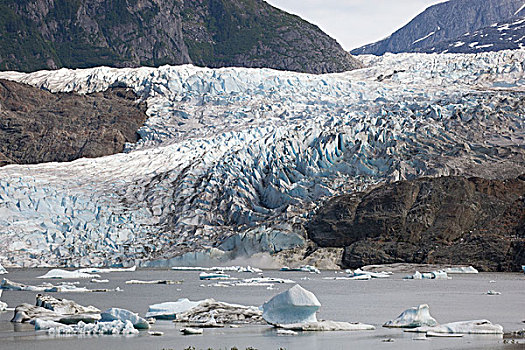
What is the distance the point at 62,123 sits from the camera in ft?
170

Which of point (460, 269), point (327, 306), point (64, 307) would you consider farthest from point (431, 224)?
point (64, 307)

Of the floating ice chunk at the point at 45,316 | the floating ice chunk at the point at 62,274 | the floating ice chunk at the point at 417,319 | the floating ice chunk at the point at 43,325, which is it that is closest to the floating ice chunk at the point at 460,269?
the floating ice chunk at the point at 62,274

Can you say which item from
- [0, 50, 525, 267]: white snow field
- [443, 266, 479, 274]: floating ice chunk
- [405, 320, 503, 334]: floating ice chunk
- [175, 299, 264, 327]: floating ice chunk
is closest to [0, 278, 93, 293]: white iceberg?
[175, 299, 264, 327]: floating ice chunk

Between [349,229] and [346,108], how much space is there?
38.1 feet

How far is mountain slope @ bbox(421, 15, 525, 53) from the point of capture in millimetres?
116938

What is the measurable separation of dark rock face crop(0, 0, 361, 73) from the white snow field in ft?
126

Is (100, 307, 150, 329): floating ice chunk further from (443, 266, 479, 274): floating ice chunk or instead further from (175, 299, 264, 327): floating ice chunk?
(443, 266, 479, 274): floating ice chunk

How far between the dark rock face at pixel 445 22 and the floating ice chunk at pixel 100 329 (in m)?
149

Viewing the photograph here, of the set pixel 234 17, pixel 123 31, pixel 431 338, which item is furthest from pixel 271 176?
pixel 234 17

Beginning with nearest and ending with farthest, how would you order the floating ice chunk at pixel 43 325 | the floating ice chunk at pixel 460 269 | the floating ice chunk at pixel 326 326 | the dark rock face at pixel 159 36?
the floating ice chunk at pixel 326 326 < the floating ice chunk at pixel 43 325 < the floating ice chunk at pixel 460 269 < the dark rock face at pixel 159 36

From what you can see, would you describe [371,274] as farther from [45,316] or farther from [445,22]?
[445,22]

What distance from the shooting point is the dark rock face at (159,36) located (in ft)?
263

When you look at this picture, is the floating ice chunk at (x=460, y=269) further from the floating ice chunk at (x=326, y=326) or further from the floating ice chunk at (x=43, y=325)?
the floating ice chunk at (x=43, y=325)

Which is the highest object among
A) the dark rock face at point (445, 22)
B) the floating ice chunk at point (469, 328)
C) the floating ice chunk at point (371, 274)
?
the dark rock face at point (445, 22)
